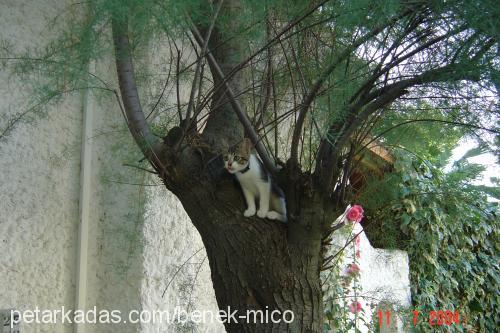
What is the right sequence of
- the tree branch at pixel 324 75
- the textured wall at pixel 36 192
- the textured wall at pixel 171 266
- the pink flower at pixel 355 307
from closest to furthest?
the tree branch at pixel 324 75, the textured wall at pixel 36 192, the textured wall at pixel 171 266, the pink flower at pixel 355 307

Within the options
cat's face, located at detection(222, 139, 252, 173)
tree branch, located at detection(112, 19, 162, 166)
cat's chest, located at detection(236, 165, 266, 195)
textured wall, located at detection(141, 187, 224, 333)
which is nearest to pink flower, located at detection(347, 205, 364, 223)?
textured wall, located at detection(141, 187, 224, 333)

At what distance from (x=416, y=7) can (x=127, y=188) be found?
166cm

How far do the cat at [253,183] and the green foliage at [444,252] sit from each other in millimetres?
1483

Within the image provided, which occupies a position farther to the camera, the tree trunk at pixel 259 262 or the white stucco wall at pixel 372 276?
the white stucco wall at pixel 372 276

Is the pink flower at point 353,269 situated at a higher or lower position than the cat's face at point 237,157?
lower

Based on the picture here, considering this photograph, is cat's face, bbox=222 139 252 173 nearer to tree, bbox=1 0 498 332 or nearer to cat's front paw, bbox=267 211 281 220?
tree, bbox=1 0 498 332

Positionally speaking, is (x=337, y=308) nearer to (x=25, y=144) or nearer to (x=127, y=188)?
(x=127, y=188)

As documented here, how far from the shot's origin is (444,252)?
4.77 metres

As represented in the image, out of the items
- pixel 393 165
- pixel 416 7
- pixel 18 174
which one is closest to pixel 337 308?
pixel 393 165

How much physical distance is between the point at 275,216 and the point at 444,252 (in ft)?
10.9

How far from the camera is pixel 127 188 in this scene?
268 centimetres

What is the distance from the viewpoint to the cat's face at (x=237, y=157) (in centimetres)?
185
